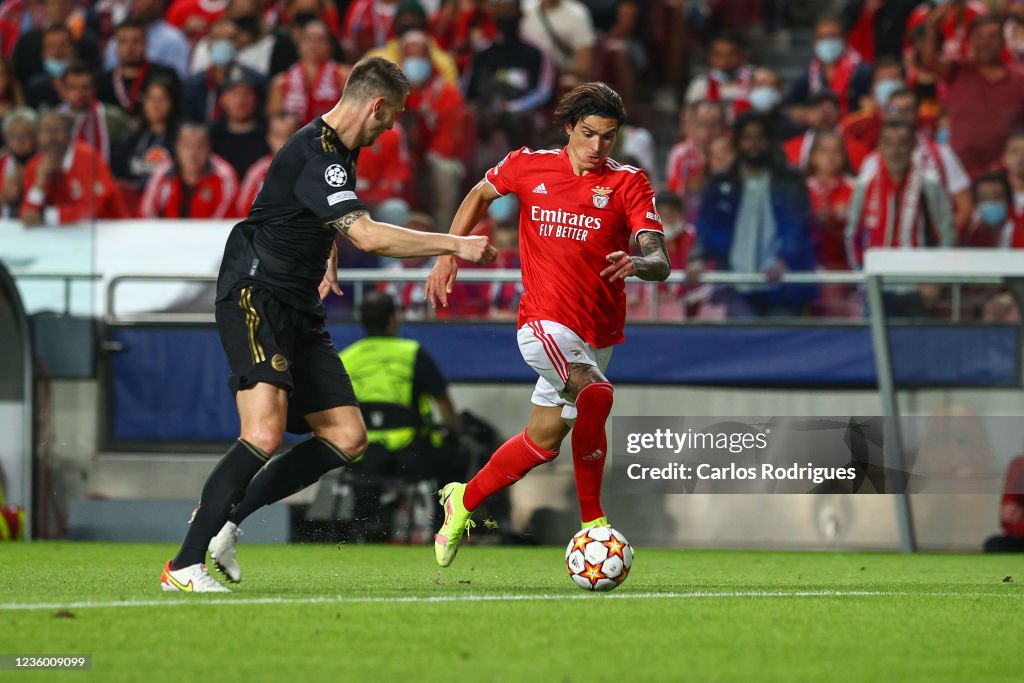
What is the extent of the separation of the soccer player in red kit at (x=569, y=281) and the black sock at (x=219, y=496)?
1188 millimetres

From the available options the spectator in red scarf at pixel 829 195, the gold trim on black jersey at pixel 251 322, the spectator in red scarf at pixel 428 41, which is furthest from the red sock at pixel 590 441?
the spectator in red scarf at pixel 428 41

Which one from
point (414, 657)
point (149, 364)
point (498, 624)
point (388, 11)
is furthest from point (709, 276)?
point (414, 657)

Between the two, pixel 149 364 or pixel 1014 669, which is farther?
pixel 149 364

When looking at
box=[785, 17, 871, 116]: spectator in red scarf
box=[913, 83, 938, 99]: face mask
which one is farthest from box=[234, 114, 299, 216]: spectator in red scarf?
box=[913, 83, 938, 99]: face mask

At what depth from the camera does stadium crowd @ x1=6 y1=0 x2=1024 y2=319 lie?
12.5 metres

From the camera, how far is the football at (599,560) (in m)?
6.75

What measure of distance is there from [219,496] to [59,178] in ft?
22.3

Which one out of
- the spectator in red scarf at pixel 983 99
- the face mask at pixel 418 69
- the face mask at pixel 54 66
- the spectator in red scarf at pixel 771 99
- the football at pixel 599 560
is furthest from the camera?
the face mask at pixel 54 66

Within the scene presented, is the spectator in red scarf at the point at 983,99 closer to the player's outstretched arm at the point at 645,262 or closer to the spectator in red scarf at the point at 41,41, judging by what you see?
the player's outstretched arm at the point at 645,262

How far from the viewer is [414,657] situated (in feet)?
Result: 15.2

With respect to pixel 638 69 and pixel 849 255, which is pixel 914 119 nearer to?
pixel 849 255

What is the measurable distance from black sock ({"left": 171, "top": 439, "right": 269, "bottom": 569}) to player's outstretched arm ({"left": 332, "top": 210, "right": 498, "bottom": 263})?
93 centimetres

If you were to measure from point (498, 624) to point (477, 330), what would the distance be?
6.60m

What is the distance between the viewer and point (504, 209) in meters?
13.4
